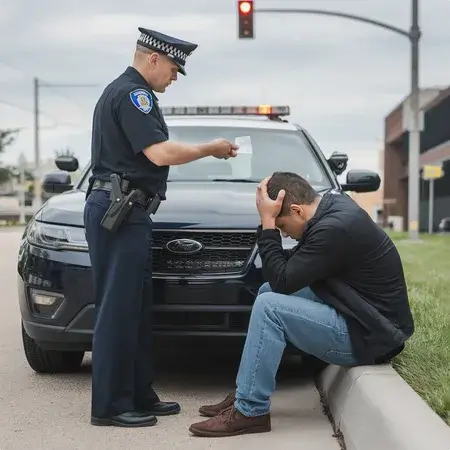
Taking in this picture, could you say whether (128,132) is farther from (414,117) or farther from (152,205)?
(414,117)

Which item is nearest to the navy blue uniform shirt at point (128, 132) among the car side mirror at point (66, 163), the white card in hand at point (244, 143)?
the white card in hand at point (244, 143)

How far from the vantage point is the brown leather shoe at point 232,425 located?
4.21m

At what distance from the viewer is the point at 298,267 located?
13.5ft

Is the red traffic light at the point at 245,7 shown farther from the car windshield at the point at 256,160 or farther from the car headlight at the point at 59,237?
the car headlight at the point at 59,237

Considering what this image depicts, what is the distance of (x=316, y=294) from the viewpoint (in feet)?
14.1

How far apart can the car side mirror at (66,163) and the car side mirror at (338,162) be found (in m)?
1.94

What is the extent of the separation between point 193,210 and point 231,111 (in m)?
2.85

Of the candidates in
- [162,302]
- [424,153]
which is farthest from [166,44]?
[424,153]

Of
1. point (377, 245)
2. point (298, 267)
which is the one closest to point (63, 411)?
point (298, 267)

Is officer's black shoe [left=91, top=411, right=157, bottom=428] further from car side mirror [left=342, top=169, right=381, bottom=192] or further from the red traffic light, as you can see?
the red traffic light

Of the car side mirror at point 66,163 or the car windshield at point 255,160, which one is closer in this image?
the car windshield at point 255,160

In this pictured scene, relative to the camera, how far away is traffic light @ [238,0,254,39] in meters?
18.5

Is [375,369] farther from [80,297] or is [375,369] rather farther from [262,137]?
[262,137]

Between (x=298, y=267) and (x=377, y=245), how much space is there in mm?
397
